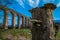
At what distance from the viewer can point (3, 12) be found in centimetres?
401

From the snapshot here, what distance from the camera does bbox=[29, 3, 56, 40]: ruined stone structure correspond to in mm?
1089

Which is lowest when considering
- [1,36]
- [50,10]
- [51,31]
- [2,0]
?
[1,36]

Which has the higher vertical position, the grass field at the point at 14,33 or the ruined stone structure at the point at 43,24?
the ruined stone structure at the point at 43,24

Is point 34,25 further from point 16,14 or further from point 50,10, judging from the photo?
point 16,14

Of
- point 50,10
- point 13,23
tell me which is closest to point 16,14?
point 13,23

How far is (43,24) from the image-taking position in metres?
1.09

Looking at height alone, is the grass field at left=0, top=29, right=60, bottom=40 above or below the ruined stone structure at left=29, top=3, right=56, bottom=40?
below

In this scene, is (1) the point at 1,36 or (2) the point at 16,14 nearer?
(1) the point at 1,36

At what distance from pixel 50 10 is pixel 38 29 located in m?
0.18

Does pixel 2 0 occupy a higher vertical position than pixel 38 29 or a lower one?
higher

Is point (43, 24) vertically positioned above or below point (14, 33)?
above

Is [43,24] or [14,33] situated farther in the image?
[14,33]

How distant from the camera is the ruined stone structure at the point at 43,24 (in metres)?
1.09

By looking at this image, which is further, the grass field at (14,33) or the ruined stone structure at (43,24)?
the grass field at (14,33)
